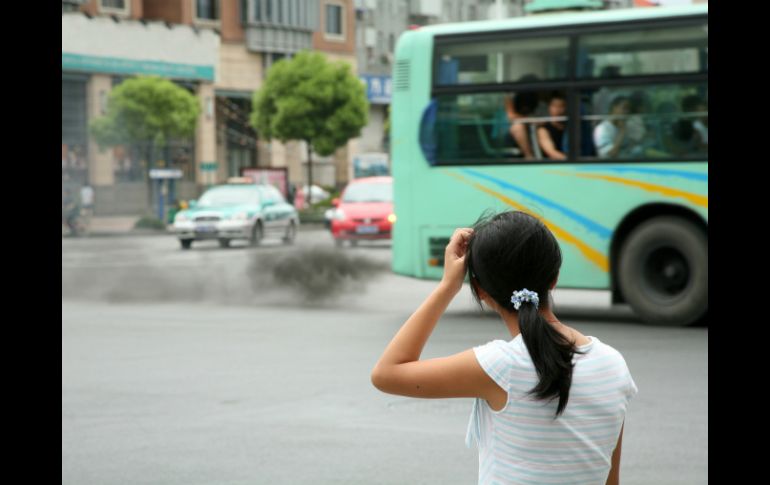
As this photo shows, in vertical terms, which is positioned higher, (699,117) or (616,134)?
(699,117)

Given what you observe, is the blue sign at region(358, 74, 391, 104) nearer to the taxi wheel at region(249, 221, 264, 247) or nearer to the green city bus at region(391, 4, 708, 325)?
the taxi wheel at region(249, 221, 264, 247)

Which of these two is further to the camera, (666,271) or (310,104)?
(310,104)

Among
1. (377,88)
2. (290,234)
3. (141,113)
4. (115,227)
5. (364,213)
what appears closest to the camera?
(364,213)

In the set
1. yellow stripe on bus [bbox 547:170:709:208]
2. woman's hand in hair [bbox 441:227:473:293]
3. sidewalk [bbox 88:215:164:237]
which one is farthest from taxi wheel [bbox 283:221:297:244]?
woman's hand in hair [bbox 441:227:473:293]

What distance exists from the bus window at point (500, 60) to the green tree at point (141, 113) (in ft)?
113

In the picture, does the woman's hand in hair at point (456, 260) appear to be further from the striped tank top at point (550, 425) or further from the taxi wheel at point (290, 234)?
the taxi wheel at point (290, 234)

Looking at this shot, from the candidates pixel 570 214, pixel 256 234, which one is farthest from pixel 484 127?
pixel 256 234

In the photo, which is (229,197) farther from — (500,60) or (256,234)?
(500,60)

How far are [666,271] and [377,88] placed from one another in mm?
64460

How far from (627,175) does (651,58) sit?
3.76ft

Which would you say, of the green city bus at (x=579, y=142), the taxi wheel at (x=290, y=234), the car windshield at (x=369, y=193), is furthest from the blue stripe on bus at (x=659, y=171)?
the taxi wheel at (x=290, y=234)

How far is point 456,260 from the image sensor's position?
9.39 ft

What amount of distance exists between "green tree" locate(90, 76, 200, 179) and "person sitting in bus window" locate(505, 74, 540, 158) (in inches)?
1379

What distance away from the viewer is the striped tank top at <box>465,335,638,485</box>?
2777mm
